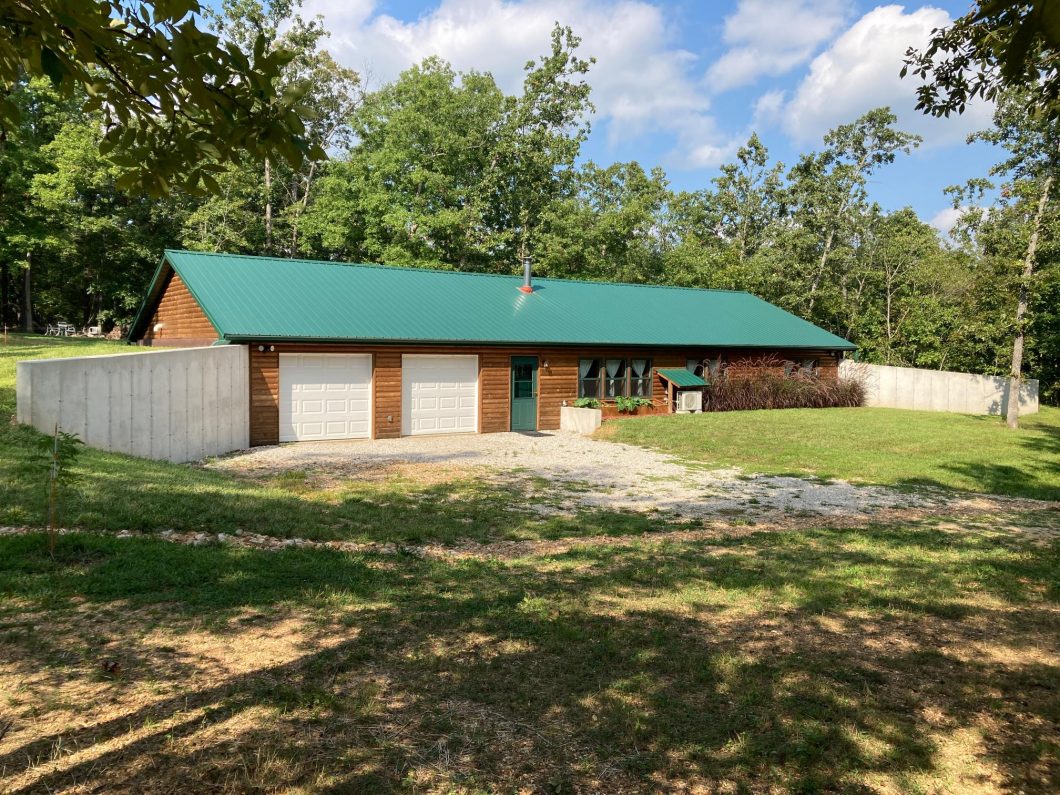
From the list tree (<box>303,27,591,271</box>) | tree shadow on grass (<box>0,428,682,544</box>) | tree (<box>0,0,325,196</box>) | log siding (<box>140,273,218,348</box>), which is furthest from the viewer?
tree (<box>303,27,591,271</box>)

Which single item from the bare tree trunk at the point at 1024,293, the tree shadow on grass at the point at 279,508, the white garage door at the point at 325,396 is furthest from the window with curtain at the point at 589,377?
the bare tree trunk at the point at 1024,293

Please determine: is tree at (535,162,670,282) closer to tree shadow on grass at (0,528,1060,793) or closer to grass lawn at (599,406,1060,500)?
grass lawn at (599,406,1060,500)

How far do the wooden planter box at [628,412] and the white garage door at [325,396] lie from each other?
739 centimetres

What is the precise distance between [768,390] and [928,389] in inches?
345

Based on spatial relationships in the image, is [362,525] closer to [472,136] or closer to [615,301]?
[615,301]

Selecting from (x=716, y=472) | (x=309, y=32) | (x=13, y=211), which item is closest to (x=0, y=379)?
(x=716, y=472)

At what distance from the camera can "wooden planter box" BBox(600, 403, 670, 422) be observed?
21922 millimetres

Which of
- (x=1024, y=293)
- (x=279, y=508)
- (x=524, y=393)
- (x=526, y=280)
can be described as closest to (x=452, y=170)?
(x=526, y=280)

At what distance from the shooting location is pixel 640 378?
2320 centimetres

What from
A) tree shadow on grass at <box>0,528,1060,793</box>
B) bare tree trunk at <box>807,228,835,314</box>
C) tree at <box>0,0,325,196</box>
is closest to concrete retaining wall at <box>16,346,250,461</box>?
tree shadow on grass at <box>0,528,1060,793</box>

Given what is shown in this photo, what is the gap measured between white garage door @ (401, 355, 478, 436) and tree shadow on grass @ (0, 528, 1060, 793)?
12.8 meters

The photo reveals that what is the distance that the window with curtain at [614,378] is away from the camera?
22.5m

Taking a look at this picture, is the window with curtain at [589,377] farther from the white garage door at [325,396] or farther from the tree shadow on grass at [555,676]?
the tree shadow on grass at [555,676]

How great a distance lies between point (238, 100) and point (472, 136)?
1409 inches
